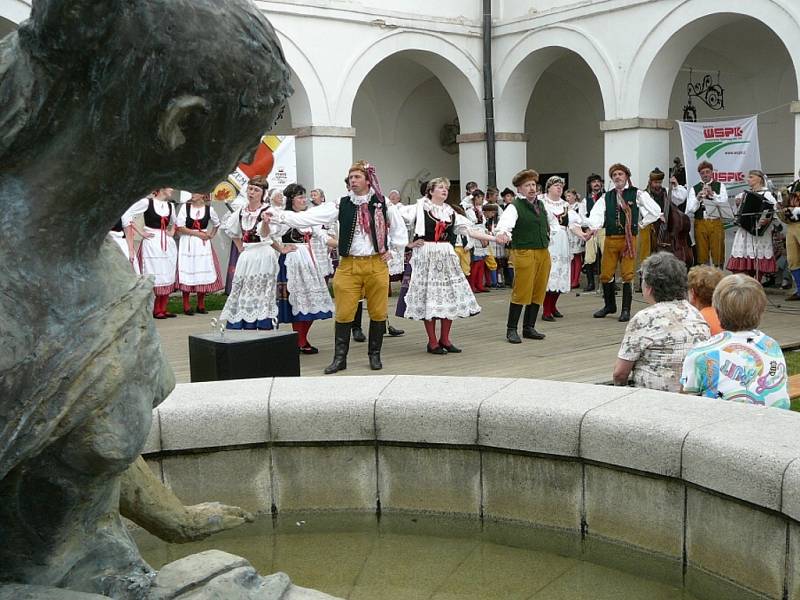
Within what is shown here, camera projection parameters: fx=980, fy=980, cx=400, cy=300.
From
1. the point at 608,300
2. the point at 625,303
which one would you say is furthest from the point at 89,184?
the point at 608,300

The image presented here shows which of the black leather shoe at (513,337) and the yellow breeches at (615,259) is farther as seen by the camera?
the yellow breeches at (615,259)

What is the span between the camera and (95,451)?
119 centimetres

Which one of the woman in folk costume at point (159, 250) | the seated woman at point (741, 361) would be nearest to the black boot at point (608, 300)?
the woman in folk costume at point (159, 250)

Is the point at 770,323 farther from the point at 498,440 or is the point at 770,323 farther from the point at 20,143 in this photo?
the point at 20,143

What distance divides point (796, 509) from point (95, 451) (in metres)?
2.02

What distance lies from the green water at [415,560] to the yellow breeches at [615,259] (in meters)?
7.65

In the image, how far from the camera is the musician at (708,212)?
1309cm

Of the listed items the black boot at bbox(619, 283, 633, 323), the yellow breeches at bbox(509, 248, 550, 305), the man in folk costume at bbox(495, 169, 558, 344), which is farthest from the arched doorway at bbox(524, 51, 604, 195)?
the yellow breeches at bbox(509, 248, 550, 305)

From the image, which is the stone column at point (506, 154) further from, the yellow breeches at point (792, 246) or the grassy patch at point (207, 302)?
the yellow breeches at point (792, 246)

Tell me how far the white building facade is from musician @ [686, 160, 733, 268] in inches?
41.2

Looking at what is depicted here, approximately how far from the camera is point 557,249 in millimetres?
11758

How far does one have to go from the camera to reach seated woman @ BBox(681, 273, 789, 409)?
12.4ft

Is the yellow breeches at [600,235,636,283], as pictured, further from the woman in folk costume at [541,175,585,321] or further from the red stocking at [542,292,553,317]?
the red stocking at [542,292,553,317]

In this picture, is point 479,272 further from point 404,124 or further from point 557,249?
point 404,124
